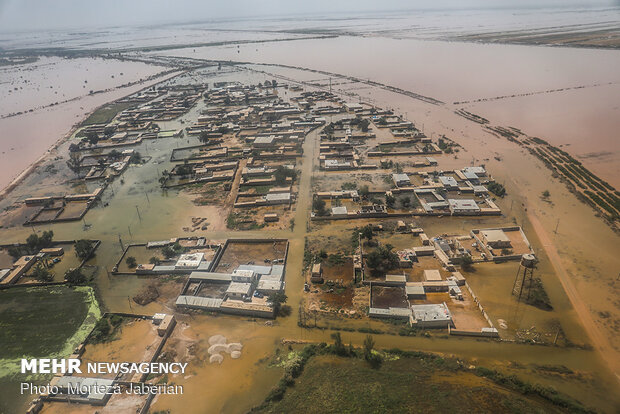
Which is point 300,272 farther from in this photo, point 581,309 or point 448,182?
point 448,182

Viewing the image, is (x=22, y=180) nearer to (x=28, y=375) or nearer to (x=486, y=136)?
(x=28, y=375)

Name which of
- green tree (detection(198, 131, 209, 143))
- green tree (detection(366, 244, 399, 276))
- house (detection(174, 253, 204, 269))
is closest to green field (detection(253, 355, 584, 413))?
green tree (detection(366, 244, 399, 276))

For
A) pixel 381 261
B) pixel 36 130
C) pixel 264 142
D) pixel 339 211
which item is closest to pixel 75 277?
pixel 339 211

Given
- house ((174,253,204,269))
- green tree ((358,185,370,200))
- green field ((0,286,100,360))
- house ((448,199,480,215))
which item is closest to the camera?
green field ((0,286,100,360))

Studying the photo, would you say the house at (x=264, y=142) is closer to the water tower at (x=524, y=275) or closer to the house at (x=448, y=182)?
the house at (x=448, y=182)

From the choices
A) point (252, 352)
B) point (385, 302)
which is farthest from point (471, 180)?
point (252, 352)

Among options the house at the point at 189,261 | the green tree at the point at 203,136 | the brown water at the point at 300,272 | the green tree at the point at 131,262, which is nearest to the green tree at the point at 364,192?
the brown water at the point at 300,272

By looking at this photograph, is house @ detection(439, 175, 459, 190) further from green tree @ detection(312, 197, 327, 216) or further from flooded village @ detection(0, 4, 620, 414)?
green tree @ detection(312, 197, 327, 216)
